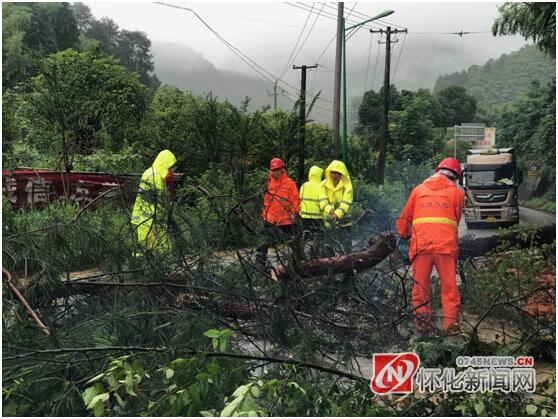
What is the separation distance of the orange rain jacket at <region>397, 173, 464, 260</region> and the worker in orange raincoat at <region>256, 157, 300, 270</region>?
2.78 feet

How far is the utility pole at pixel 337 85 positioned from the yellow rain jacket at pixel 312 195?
0.25 meters

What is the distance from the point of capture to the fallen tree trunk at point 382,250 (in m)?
2.82

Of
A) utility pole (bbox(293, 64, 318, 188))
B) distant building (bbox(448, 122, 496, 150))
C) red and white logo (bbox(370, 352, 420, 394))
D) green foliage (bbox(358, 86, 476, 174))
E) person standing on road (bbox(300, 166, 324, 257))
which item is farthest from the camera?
distant building (bbox(448, 122, 496, 150))

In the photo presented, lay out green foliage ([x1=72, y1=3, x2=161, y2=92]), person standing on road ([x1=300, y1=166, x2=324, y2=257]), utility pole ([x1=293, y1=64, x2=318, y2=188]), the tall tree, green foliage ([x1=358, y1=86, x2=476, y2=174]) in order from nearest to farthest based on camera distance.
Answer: person standing on road ([x1=300, y1=166, x2=324, y2=257]) → green foliage ([x1=72, y1=3, x2=161, y2=92]) → the tall tree → utility pole ([x1=293, y1=64, x2=318, y2=188]) → green foliage ([x1=358, y1=86, x2=476, y2=174])

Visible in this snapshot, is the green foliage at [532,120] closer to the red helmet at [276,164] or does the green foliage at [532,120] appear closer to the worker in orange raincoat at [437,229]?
the worker in orange raincoat at [437,229]

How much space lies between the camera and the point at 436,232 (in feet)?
11.9

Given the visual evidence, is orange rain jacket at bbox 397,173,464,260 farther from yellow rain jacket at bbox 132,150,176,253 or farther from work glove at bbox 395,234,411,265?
yellow rain jacket at bbox 132,150,176,253

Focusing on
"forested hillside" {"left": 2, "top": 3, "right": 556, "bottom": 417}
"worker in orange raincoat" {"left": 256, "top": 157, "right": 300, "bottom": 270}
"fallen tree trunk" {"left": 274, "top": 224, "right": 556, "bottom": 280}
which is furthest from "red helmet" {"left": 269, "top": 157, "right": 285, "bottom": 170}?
"fallen tree trunk" {"left": 274, "top": 224, "right": 556, "bottom": 280}

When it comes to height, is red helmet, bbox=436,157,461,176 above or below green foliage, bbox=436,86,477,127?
below

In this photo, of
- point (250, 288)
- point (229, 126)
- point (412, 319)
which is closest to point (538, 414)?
point (412, 319)

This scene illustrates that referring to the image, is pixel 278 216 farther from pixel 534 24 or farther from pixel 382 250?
pixel 534 24

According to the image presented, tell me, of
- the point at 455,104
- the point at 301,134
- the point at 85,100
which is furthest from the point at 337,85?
the point at 85,100

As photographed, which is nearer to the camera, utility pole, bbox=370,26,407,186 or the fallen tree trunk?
the fallen tree trunk

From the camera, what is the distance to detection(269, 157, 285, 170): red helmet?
3444mm
